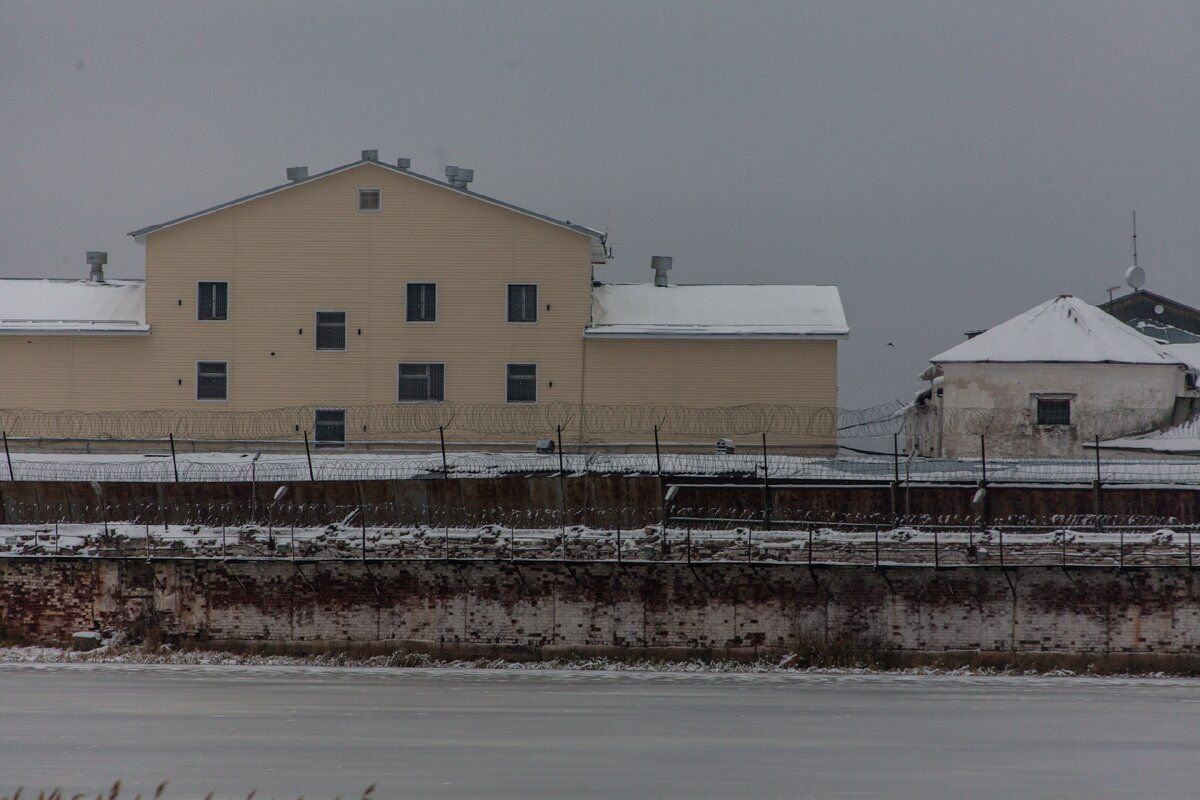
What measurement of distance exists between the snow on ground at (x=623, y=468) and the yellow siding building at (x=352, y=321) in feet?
16.1

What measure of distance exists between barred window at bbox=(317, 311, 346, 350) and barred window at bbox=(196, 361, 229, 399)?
100 inches

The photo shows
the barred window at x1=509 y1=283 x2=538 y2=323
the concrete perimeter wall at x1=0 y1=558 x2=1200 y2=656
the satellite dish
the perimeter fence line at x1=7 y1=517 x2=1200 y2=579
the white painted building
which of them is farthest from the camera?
the satellite dish

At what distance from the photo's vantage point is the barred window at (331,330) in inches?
1697

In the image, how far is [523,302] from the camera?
4309 centimetres

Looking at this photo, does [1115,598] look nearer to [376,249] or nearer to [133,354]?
[376,249]

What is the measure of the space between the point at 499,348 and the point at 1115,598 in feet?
63.9

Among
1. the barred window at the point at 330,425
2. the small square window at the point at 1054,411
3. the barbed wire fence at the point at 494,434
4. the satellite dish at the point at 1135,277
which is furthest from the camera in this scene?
the satellite dish at the point at 1135,277

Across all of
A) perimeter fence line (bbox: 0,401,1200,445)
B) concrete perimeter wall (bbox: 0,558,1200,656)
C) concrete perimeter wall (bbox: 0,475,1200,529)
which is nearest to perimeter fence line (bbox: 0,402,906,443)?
perimeter fence line (bbox: 0,401,1200,445)

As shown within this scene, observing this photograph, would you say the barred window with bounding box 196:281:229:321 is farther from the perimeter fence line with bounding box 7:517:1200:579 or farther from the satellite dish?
the satellite dish

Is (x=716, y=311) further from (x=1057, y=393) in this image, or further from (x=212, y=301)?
(x=212, y=301)

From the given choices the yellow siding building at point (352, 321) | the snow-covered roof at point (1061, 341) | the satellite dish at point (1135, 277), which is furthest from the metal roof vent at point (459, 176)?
the satellite dish at point (1135, 277)

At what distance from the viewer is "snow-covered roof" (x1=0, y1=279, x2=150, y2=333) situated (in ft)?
141

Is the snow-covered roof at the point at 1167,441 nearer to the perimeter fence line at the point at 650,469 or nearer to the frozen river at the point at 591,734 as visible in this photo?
the perimeter fence line at the point at 650,469

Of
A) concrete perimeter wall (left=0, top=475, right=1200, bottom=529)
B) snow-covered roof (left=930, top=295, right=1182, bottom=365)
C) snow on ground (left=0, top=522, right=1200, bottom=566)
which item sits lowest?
snow on ground (left=0, top=522, right=1200, bottom=566)
